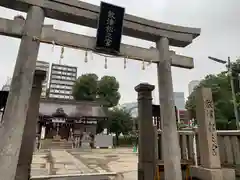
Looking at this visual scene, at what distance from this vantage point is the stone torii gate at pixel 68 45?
3.54 meters

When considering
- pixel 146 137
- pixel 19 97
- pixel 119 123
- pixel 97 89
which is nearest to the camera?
pixel 19 97

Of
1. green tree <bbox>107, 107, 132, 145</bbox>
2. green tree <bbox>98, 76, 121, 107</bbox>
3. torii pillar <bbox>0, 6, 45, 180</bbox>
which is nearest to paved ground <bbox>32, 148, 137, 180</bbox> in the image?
torii pillar <bbox>0, 6, 45, 180</bbox>

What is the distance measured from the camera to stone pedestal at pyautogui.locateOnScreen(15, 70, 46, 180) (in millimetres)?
4787

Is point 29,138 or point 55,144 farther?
point 55,144

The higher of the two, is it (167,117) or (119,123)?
(119,123)

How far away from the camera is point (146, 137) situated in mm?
5984

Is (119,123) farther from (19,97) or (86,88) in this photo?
(19,97)

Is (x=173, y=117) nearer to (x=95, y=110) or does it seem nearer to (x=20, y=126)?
(x=20, y=126)

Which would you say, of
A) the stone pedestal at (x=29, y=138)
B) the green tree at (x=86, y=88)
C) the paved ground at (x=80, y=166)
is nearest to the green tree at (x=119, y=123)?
the green tree at (x=86, y=88)

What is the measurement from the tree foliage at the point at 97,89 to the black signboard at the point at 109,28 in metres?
31.2

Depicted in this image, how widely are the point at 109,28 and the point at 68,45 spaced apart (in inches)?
45.1

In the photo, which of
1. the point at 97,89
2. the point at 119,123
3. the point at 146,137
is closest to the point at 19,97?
the point at 146,137

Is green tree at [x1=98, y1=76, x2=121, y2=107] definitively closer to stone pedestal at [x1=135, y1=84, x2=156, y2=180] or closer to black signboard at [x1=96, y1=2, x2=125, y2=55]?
stone pedestal at [x1=135, y1=84, x2=156, y2=180]

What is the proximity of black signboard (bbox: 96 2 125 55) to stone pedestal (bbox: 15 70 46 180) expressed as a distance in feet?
7.29
